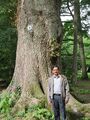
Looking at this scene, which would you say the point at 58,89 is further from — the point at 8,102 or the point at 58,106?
the point at 8,102

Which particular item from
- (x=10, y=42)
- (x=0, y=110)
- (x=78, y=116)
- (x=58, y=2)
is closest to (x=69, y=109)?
(x=78, y=116)

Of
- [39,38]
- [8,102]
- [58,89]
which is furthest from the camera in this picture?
[39,38]

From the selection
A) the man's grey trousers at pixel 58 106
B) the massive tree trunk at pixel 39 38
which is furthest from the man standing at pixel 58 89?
the massive tree trunk at pixel 39 38

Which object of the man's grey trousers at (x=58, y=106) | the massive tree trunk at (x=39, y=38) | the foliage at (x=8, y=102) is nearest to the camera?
the man's grey trousers at (x=58, y=106)

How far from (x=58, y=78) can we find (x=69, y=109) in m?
1.91

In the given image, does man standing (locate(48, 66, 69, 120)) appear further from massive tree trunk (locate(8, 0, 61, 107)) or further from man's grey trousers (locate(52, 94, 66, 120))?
massive tree trunk (locate(8, 0, 61, 107))

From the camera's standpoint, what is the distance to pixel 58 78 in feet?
36.0

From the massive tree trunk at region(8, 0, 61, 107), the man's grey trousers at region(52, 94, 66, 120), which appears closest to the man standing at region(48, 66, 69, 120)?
the man's grey trousers at region(52, 94, 66, 120)

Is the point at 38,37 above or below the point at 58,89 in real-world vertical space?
above

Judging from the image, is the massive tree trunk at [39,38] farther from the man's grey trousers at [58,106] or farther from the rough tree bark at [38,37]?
the man's grey trousers at [58,106]

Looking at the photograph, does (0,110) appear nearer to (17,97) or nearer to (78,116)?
(17,97)

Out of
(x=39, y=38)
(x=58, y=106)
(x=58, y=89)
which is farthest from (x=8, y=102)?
(x=58, y=89)

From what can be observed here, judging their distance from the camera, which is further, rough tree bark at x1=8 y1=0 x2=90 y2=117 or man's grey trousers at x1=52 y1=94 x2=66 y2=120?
rough tree bark at x1=8 y1=0 x2=90 y2=117

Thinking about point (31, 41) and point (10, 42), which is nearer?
point (31, 41)
